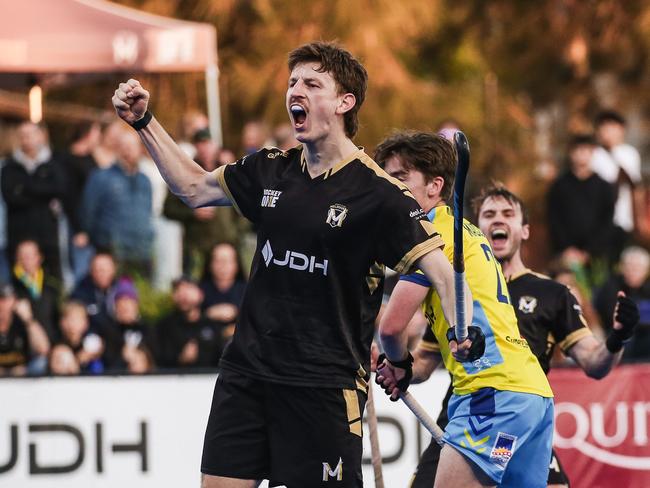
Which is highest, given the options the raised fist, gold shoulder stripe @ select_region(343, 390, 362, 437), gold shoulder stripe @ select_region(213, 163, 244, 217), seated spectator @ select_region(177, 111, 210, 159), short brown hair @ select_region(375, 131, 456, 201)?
seated spectator @ select_region(177, 111, 210, 159)

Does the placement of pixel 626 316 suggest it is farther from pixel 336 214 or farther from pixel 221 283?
pixel 221 283

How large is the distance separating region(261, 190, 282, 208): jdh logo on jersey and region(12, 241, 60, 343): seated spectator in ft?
21.9

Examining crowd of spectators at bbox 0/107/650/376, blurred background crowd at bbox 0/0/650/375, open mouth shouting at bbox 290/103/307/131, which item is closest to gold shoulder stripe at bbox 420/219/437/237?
open mouth shouting at bbox 290/103/307/131

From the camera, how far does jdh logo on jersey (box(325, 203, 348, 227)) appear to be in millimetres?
6336

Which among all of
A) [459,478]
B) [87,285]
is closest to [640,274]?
[87,285]

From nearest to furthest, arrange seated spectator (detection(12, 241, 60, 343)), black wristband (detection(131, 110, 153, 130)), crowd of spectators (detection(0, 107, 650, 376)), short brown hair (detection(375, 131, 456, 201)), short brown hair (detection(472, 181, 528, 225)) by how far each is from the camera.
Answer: black wristband (detection(131, 110, 153, 130)) → short brown hair (detection(375, 131, 456, 201)) → short brown hair (detection(472, 181, 528, 225)) → crowd of spectators (detection(0, 107, 650, 376)) → seated spectator (detection(12, 241, 60, 343))

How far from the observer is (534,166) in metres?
20.5

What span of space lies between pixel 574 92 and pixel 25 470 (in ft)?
39.3

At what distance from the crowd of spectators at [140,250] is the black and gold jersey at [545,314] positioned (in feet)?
14.5

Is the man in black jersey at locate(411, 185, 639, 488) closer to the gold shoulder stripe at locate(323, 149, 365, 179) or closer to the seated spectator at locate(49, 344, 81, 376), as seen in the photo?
the gold shoulder stripe at locate(323, 149, 365, 179)

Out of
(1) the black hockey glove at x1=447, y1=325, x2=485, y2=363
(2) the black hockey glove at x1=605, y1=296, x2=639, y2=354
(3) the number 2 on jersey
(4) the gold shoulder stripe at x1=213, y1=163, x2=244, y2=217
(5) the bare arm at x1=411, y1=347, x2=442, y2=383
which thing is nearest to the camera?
(1) the black hockey glove at x1=447, y1=325, x2=485, y2=363

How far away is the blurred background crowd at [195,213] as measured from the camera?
12469 mm

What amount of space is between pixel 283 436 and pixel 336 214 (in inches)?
38.4

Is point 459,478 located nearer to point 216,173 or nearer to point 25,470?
point 216,173
